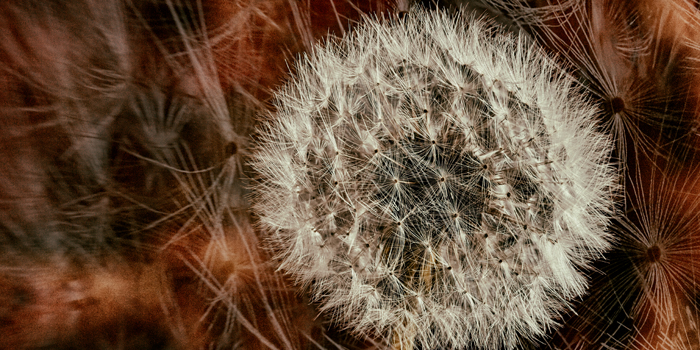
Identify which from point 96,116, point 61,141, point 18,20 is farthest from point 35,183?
point 18,20

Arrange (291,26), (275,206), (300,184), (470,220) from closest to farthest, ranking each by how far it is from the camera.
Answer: (470,220) < (300,184) < (275,206) < (291,26)

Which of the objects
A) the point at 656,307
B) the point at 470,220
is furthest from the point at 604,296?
the point at 470,220

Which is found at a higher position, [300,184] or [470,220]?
[470,220]

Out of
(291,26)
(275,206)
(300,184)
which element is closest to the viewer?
(300,184)

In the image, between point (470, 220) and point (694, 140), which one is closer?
point (470, 220)

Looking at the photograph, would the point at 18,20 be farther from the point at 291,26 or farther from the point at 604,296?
the point at 604,296

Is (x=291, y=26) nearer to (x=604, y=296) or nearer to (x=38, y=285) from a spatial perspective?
(x=38, y=285)

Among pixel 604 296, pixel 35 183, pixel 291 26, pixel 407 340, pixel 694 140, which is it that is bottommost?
pixel 35 183
